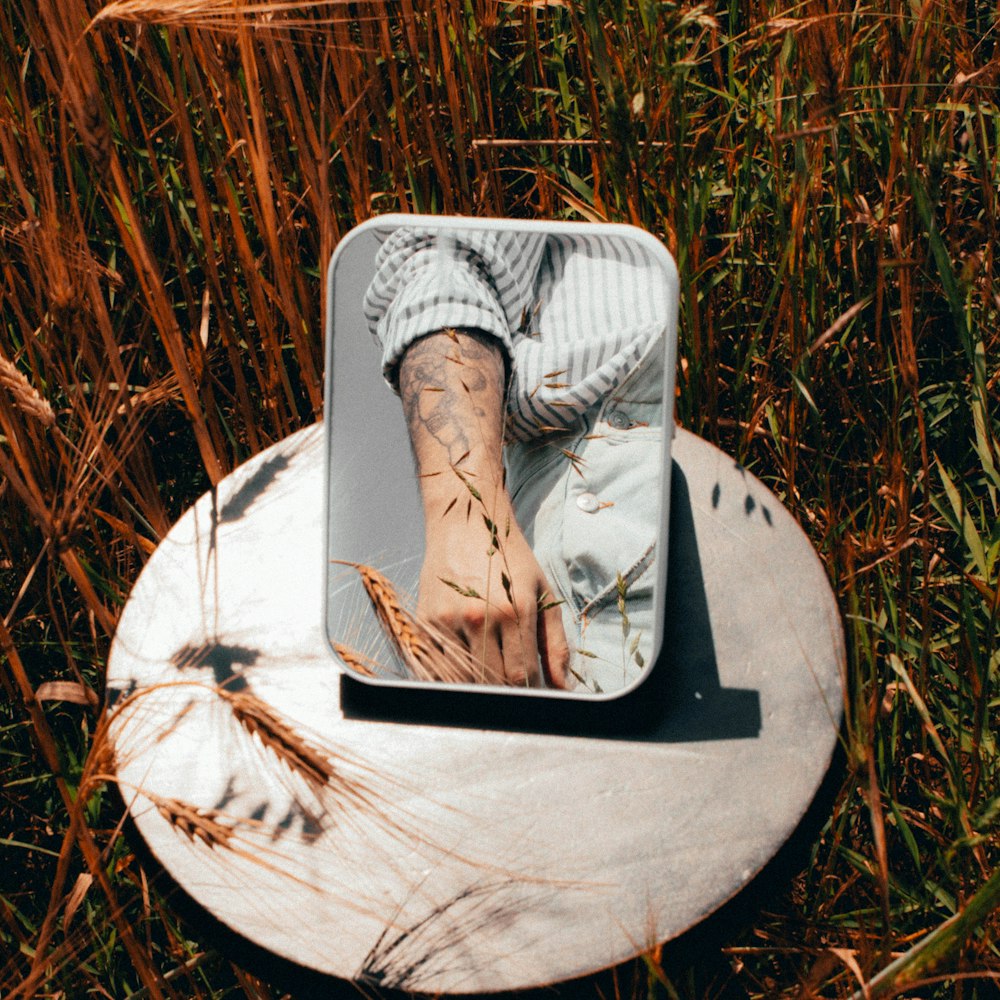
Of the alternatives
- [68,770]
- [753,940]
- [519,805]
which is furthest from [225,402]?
[753,940]

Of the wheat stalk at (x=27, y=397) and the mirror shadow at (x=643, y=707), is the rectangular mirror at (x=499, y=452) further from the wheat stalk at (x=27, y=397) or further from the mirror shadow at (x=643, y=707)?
the wheat stalk at (x=27, y=397)

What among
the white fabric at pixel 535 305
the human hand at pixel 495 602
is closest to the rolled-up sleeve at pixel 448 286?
the white fabric at pixel 535 305

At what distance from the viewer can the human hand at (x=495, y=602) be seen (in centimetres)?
82

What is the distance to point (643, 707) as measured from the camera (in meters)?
0.83

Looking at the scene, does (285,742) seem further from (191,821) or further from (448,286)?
(448,286)

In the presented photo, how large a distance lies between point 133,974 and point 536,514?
2.60 ft

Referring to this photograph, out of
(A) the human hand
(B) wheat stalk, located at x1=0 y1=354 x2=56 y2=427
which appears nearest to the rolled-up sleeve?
(A) the human hand

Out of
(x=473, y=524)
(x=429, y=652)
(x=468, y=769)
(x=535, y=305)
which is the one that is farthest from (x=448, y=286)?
(x=468, y=769)

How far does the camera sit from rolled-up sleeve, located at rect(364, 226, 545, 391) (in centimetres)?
87

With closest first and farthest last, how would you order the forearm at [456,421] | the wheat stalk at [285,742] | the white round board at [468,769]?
the wheat stalk at [285,742]
the white round board at [468,769]
the forearm at [456,421]

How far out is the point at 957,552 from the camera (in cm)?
123

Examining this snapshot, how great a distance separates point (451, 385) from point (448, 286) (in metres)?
0.10

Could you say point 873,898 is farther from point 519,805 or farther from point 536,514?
point 536,514

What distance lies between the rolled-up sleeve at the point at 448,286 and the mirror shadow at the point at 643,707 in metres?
0.29
